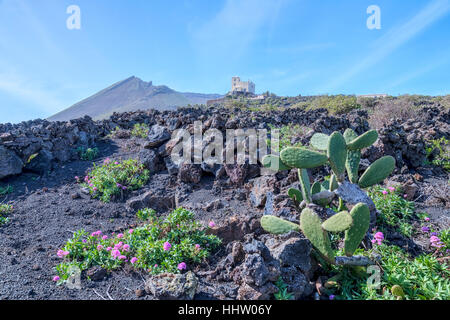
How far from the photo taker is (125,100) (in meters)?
81.6

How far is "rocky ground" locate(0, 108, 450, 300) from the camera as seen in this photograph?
2.31 metres

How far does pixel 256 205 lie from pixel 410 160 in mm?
3299

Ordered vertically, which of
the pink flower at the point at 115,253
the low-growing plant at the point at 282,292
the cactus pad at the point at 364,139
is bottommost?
the low-growing plant at the point at 282,292

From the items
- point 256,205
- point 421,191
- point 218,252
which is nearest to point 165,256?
point 218,252

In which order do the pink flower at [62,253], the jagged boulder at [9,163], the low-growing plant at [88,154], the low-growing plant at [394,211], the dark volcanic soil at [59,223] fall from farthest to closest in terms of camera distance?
the low-growing plant at [88,154] < the jagged boulder at [9,163] < the low-growing plant at [394,211] < the pink flower at [62,253] < the dark volcanic soil at [59,223]

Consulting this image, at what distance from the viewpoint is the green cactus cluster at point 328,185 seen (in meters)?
2.30

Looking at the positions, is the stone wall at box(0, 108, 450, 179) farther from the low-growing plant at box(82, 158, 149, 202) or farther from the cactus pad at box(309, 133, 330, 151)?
the cactus pad at box(309, 133, 330, 151)

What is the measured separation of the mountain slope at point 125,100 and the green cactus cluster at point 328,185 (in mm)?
59194

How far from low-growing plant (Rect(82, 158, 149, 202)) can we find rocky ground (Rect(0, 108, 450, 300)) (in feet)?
0.59

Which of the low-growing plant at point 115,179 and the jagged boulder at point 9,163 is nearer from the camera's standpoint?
the low-growing plant at point 115,179

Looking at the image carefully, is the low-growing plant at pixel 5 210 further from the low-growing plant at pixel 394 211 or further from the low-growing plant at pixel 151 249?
the low-growing plant at pixel 394 211

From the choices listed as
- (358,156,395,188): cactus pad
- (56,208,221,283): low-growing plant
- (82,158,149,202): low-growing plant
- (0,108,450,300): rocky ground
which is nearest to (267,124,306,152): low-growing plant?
(0,108,450,300): rocky ground

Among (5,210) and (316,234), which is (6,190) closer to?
(5,210)

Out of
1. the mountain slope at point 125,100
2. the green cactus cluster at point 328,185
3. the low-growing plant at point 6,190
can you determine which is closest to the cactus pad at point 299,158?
the green cactus cluster at point 328,185
